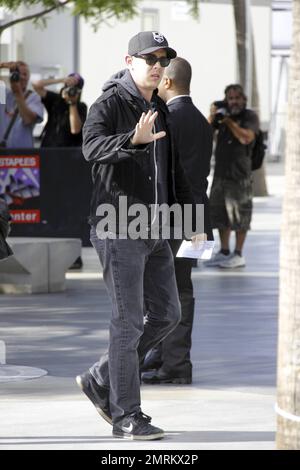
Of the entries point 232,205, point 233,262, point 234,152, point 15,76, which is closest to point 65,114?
point 15,76

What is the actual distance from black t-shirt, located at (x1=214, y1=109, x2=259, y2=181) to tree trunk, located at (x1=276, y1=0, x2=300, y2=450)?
9.73m

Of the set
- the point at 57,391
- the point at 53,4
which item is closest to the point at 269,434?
the point at 57,391

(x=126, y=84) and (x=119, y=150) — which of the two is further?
(x=126, y=84)

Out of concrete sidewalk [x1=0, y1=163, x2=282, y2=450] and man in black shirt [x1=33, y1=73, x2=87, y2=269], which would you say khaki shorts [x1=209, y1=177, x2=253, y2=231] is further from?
man in black shirt [x1=33, y1=73, x2=87, y2=269]

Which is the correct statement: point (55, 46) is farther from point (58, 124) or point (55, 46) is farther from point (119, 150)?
point (119, 150)

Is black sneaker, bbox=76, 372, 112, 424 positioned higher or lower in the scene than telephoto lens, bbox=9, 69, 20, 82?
lower

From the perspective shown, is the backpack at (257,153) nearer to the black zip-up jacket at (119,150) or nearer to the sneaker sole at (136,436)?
the black zip-up jacket at (119,150)

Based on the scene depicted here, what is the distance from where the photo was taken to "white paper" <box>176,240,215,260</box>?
7.42 metres

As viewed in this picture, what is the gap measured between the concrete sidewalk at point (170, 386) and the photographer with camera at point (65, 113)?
163 cm

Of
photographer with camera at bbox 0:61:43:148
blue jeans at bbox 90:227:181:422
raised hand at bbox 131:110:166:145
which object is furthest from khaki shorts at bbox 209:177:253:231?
raised hand at bbox 131:110:166:145

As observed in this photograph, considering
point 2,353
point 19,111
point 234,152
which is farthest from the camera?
point 234,152

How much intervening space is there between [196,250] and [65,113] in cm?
789

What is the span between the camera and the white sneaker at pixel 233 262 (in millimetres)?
15117

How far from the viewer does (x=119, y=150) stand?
6.58 meters
